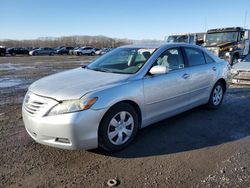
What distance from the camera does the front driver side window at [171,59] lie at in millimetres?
4625

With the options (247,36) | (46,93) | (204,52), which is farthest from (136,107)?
(247,36)

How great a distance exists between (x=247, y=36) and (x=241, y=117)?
1149 cm

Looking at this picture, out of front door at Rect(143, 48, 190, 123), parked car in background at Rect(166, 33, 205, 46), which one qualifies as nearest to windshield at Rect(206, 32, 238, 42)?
parked car in background at Rect(166, 33, 205, 46)

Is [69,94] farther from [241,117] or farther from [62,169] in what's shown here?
[241,117]

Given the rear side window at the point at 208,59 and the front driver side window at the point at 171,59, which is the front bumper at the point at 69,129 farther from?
the rear side window at the point at 208,59

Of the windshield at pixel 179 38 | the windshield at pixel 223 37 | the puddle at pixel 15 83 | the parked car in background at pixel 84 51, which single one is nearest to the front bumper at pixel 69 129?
the puddle at pixel 15 83

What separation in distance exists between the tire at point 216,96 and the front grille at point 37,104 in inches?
150

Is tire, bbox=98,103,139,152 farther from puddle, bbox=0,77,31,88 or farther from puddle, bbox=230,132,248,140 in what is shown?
puddle, bbox=0,77,31,88

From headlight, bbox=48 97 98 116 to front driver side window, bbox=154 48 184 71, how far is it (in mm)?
1632

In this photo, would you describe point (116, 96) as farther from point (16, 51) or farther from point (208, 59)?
point (16, 51)

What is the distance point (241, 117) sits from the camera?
5.56 m

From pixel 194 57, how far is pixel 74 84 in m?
2.79

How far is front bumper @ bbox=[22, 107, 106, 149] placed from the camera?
3294 mm

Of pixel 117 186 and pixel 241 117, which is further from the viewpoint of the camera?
pixel 241 117
